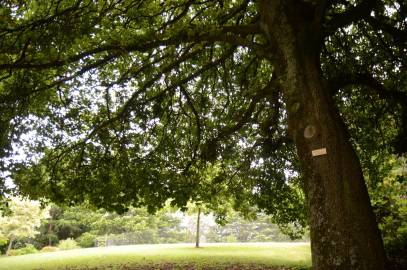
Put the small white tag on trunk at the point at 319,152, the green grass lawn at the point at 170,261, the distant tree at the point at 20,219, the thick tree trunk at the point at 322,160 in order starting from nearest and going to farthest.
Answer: the thick tree trunk at the point at 322,160 → the small white tag on trunk at the point at 319,152 → the green grass lawn at the point at 170,261 → the distant tree at the point at 20,219

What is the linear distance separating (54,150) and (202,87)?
453cm

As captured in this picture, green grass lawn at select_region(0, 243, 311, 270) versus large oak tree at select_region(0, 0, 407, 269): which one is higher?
large oak tree at select_region(0, 0, 407, 269)

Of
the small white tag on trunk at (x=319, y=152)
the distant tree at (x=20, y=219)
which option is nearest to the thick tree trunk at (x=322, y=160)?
the small white tag on trunk at (x=319, y=152)

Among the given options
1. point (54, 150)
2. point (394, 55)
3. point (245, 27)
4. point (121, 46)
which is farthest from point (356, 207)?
point (54, 150)

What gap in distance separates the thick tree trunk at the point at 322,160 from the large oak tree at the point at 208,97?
2 centimetres

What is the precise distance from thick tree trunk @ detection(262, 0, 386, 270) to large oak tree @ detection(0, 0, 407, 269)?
0.02 metres

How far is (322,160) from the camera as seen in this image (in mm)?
5172

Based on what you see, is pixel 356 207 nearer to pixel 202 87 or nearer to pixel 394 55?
pixel 394 55

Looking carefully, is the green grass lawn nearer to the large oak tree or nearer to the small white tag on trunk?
the large oak tree

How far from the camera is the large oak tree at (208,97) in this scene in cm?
530

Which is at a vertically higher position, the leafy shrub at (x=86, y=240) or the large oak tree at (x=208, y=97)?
the large oak tree at (x=208, y=97)

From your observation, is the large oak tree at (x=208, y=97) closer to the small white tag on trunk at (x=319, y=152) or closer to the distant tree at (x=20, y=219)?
the small white tag on trunk at (x=319, y=152)

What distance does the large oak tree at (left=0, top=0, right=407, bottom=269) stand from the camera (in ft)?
17.4

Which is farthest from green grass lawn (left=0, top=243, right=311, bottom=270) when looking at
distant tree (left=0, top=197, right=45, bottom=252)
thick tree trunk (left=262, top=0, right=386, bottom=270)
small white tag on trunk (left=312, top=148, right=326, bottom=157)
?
small white tag on trunk (left=312, top=148, right=326, bottom=157)
